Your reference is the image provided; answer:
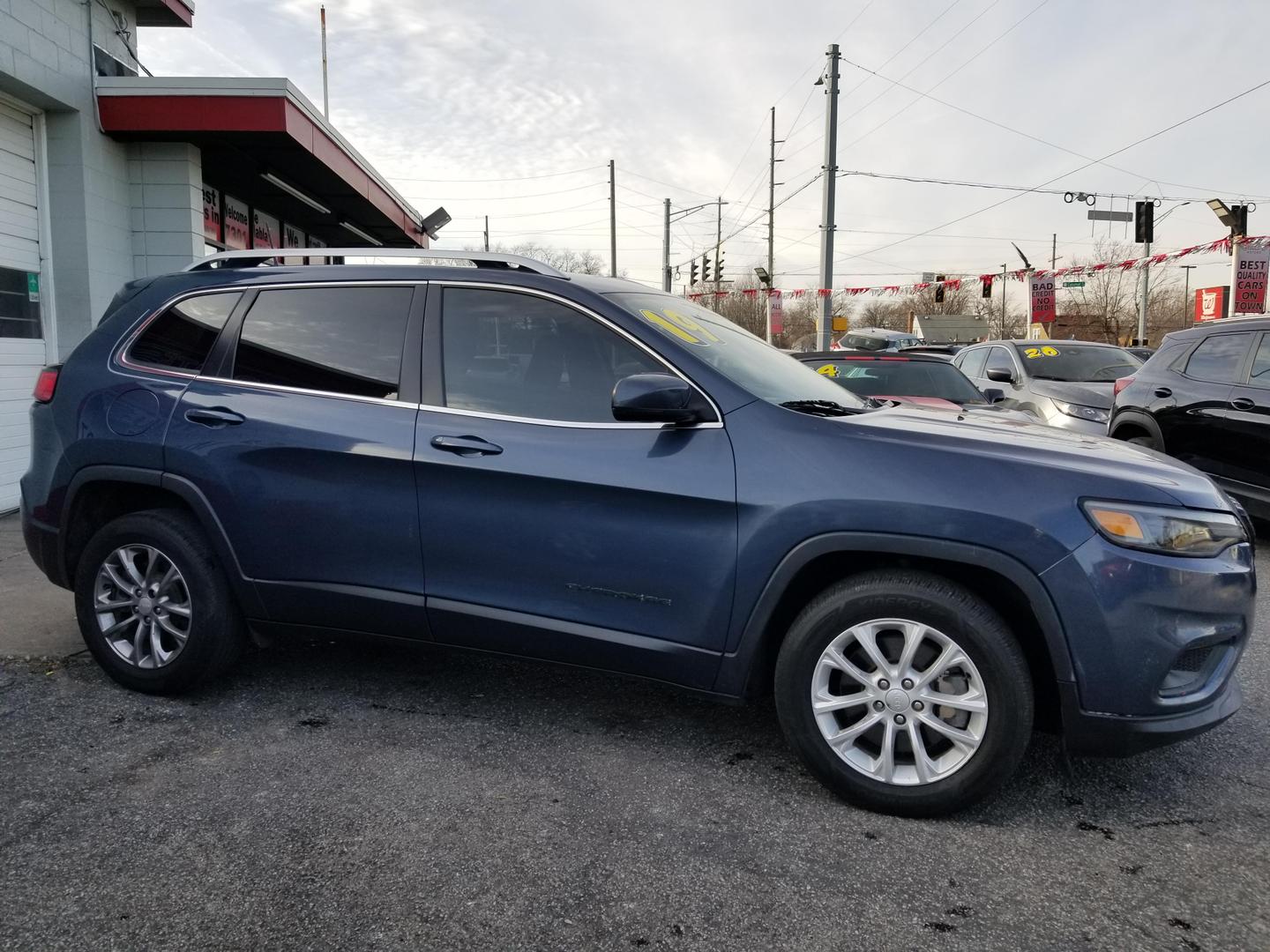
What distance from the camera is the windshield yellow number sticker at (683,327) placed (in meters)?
3.32

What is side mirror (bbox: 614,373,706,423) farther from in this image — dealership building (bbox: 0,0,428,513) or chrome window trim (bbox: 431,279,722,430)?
dealership building (bbox: 0,0,428,513)

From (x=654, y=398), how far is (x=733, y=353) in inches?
28.9

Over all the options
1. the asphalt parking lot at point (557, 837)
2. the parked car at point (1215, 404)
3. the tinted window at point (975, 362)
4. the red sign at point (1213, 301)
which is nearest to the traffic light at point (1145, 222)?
the red sign at point (1213, 301)

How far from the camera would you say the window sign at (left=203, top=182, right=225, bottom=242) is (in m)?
11.8

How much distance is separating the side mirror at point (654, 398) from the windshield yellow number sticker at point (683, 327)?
381 millimetres

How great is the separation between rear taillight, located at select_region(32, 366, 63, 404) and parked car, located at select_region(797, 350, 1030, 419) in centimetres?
577

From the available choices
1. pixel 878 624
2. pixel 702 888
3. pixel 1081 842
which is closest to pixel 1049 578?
pixel 878 624

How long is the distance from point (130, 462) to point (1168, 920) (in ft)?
12.7

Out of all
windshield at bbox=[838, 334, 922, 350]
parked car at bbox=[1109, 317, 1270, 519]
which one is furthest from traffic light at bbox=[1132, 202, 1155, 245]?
parked car at bbox=[1109, 317, 1270, 519]

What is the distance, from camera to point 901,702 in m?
2.79

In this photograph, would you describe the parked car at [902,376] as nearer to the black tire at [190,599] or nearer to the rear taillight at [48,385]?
the black tire at [190,599]

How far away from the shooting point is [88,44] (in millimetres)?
8906

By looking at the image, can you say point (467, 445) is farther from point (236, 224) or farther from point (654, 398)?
point (236, 224)

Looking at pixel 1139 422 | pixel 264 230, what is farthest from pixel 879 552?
pixel 264 230
